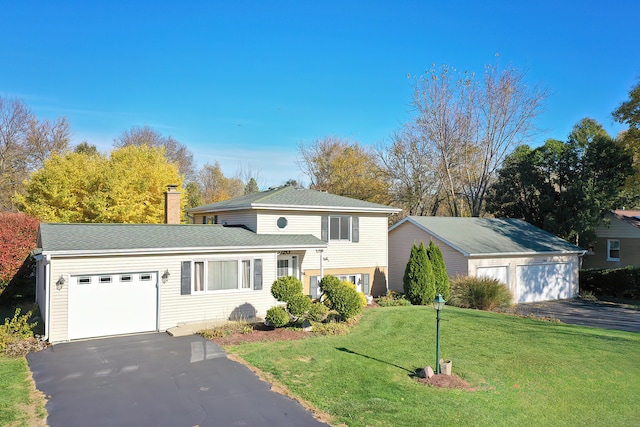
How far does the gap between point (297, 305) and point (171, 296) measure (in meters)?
4.27

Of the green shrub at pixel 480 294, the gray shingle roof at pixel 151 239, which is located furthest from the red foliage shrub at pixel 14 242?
the green shrub at pixel 480 294

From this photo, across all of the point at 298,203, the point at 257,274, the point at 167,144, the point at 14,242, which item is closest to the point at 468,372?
the point at 257,274

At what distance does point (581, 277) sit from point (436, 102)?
1634cm

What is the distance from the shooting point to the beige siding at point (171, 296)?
1312cm

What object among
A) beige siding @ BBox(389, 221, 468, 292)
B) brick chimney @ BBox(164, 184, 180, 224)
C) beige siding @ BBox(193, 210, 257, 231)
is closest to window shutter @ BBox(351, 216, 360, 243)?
beige siding @ BBox(389, 221, 468, 292)

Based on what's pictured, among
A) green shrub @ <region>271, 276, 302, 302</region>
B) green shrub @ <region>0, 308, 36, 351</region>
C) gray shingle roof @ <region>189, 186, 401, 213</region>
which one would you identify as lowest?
green shrub @ <region>0, 308, 36, 351</region>

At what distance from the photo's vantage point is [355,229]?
2142cm

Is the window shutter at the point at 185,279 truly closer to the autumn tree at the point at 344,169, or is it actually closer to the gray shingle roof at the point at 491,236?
the gray shingle roof at the point at 491,236

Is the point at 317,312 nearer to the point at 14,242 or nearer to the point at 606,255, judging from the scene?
the point at 14,242

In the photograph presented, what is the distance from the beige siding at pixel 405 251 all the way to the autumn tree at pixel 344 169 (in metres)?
13.4

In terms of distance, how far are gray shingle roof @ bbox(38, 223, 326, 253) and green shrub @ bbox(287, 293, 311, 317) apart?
9.19 ft

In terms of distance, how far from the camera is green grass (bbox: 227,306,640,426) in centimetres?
852

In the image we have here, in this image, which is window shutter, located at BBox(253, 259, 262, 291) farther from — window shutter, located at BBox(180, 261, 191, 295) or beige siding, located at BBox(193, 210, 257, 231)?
beige siding, located at BBox(193, 210, 257, 231)

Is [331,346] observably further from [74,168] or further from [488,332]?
[74,168]
